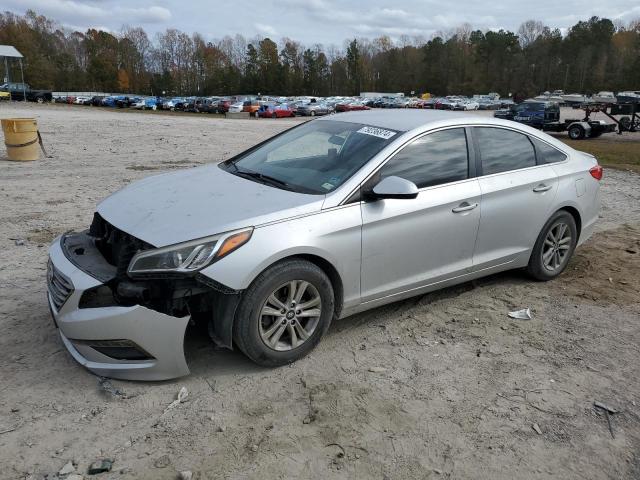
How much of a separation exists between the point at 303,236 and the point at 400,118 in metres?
1.72

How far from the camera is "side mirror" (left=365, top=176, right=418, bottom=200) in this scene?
374 centimetres

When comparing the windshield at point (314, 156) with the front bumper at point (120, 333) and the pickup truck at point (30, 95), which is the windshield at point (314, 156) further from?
the pickup truck at point (30, 95)

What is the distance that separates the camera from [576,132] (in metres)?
26.5

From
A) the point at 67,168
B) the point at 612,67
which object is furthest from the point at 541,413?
the point at 612,67

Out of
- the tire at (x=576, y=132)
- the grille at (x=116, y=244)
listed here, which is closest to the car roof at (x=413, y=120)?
the grille at (x=116, y=244)

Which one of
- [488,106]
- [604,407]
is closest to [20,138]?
[604,407]

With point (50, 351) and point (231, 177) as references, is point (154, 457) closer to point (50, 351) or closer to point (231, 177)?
point (50, 351)

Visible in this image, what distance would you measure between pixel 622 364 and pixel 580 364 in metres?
0.30

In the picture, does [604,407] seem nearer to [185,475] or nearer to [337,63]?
[185,475]

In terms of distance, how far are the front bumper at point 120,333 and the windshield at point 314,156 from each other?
1356 millimetres

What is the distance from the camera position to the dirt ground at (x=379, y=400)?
2.80 m

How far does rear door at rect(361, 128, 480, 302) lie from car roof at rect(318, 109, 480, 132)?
0.15 metres

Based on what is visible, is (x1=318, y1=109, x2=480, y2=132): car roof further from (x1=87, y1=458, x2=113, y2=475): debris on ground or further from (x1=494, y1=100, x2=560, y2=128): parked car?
(x1=494, y1=100, x2=560, y2=128): parked car

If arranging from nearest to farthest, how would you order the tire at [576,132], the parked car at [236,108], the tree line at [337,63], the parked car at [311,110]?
1. the tire at [576,132]
2. the parked car at [236,108]
3. the parked car at [311,110]
4. the tree line at [337,63]
